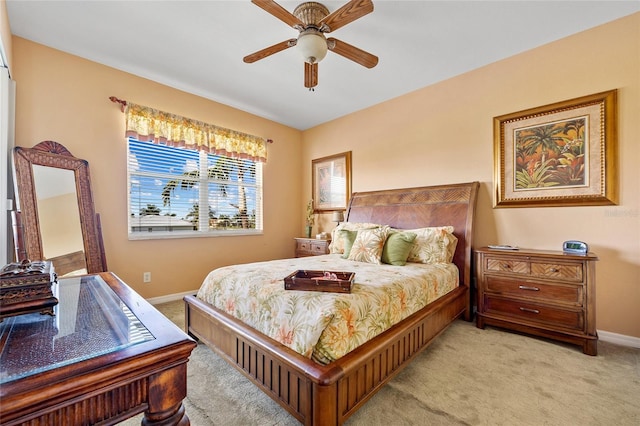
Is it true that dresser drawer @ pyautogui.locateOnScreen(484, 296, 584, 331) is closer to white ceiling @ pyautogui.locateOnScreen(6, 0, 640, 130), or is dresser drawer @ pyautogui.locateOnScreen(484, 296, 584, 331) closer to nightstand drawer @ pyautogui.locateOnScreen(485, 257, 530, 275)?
nightstand drawer @ pyautogui.locateOnScreen(485, 257, 530, 275)

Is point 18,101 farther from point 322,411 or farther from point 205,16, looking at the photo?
point 322,411

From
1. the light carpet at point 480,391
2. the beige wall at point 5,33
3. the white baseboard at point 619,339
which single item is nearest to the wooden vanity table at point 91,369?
the light carpet at point 480,391

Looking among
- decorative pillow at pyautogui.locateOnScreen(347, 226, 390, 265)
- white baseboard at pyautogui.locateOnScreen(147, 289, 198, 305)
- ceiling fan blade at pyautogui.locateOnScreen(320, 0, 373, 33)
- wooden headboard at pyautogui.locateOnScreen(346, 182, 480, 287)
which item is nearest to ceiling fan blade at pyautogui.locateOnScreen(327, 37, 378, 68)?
ceiling fan blade at pyautogui.locateOnScreen(320, 0, 373, 33)

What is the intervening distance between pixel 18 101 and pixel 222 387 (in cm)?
334

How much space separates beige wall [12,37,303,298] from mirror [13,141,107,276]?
7.6 inches

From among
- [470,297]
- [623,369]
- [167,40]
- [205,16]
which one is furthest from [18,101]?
[623,369]

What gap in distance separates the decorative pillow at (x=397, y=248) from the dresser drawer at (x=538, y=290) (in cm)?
85

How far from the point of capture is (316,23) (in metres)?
2.18

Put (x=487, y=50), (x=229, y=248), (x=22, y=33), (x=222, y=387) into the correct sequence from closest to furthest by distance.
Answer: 1. (x=222, y=387)
2. (x=22, y=33)
3. (x=487, y=50)
4. (x=229, y=248)

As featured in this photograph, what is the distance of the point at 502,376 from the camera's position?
6.30 ft

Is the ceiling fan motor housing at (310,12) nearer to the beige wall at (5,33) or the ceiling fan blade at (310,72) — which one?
the ceiling fan blade at (310,72)

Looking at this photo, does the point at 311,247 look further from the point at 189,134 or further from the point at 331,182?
the point at 189,134

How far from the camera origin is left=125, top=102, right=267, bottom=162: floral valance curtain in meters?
3.31

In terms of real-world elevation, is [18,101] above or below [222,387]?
above
